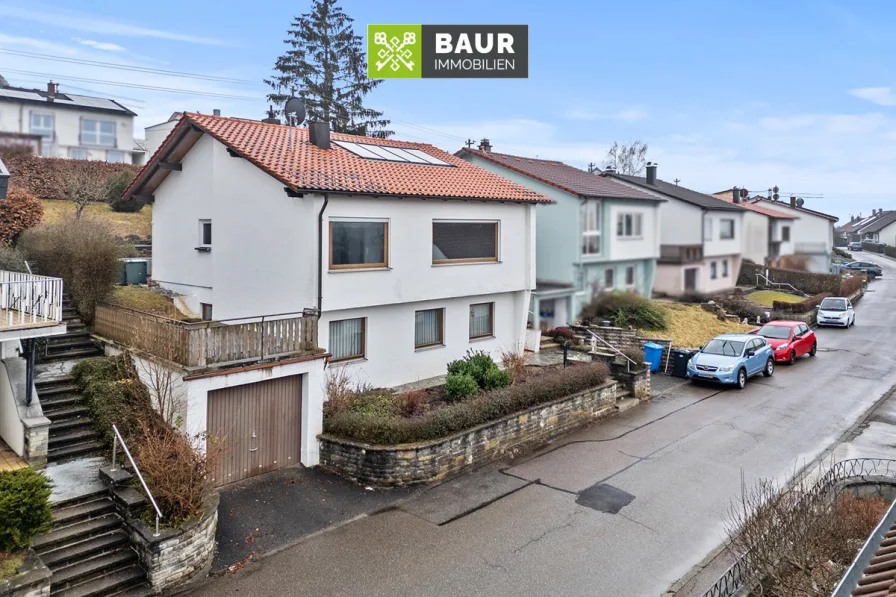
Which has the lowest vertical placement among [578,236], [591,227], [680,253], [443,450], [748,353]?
[443,450]

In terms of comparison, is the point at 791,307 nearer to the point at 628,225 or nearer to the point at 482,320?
the point at 628,225

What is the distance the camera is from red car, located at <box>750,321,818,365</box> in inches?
964

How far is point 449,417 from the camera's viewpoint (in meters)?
13.3

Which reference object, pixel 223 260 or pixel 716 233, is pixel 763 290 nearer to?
pixel 716 233

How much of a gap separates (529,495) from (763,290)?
3553 cm

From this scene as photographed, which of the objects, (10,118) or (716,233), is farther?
(10,118)

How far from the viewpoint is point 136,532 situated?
898 cm

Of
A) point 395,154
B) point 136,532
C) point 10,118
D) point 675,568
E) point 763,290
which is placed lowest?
point 675,568

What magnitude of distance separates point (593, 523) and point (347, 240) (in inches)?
347

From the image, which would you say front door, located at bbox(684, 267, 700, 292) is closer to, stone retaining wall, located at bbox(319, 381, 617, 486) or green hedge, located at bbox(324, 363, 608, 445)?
green hedge, located at bbox(324, 363, 608, 445)

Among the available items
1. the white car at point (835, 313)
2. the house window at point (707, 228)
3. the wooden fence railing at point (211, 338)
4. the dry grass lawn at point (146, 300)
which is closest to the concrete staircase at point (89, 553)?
the wooden fence railing at point (211, 338)

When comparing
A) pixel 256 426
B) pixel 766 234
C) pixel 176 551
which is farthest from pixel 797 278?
pixel 176 551

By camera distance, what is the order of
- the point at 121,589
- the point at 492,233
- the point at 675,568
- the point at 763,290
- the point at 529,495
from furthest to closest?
the point at 763,290
the point at 492,233
the point at 529,495
the point at 675,568
the point at 121,589

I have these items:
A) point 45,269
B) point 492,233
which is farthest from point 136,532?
point 492,233
